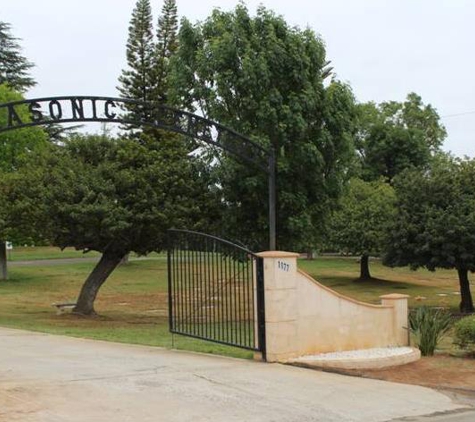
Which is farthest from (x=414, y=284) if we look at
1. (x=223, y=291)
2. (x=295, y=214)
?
(x=223, y=291)

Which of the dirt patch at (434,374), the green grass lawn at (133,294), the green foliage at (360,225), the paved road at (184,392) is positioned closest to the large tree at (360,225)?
the green foliage at (360,225)

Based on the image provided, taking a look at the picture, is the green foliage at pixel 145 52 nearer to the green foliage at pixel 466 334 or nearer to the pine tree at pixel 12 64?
the pine tree at pixel 12 64

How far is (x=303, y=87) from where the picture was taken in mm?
20375

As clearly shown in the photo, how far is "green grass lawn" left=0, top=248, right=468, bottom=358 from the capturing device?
1730 cm

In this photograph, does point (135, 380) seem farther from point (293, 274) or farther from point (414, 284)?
point (414, 284)

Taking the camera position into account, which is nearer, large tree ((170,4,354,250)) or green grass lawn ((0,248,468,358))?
green grass lawn ((0,248,468,358))

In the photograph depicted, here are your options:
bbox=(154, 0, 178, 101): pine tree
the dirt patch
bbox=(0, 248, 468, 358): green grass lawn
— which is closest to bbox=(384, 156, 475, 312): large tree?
bbox=(0, 248, 468, 358): green grass lawn

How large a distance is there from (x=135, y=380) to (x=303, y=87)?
12.9 metres

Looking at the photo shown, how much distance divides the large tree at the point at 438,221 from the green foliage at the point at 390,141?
104ft

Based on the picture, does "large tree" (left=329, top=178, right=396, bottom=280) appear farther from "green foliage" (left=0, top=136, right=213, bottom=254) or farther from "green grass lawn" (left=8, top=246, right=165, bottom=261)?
"green foliage" (left=0, top=136, right=213, bottom=254)

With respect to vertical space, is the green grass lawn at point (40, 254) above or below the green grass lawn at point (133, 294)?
above

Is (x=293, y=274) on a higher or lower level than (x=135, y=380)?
higher

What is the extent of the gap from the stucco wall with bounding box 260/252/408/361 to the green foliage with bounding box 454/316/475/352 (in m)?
1.56

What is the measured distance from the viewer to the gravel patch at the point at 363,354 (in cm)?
1105
